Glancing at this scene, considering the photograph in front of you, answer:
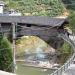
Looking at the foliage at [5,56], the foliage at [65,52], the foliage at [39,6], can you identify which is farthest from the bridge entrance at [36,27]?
the foliage at [39,6]

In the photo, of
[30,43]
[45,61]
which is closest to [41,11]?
[30,43]

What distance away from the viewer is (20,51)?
67.4 ft

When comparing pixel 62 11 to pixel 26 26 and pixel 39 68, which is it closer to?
pixel 26 26

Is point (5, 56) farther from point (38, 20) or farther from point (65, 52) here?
point (38, 20)

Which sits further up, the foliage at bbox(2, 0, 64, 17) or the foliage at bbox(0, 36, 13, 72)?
the foliage at bbox(0, 36, 13, 72)

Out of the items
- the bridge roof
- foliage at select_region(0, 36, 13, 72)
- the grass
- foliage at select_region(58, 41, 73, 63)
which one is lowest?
the grass

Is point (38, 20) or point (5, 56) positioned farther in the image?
point (38, 20)

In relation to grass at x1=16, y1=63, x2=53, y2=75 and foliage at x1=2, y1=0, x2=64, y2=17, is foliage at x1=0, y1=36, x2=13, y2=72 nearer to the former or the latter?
grass at x1=16, y1=63, x2=53, y2=75

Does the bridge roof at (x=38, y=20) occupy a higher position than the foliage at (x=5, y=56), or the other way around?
the foliage at (x=5, y=56)

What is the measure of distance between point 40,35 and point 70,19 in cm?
213

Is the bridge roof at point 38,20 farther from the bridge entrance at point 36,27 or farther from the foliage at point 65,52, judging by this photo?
the foliage at point 65,52

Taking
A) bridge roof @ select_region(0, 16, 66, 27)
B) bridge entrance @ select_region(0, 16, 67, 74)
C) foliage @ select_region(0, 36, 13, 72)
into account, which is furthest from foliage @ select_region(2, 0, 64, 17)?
foliage @ select_region(0, 36, 13, 72)

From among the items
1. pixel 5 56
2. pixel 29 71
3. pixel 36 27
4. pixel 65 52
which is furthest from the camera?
pixel 36 27

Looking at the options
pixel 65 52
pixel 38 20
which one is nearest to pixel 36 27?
pixel 38 20
